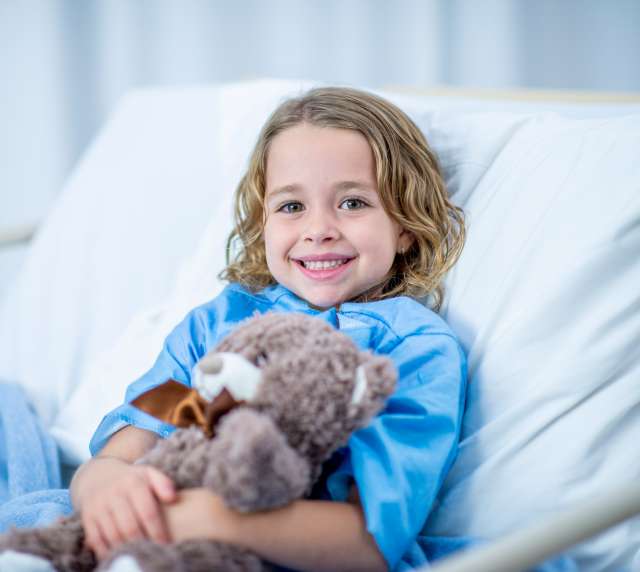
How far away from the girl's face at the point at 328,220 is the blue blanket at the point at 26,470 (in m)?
0.39

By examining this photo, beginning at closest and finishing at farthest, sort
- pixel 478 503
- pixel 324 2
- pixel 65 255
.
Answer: pixel 478 503
pixel 65 255
pixel 324 2

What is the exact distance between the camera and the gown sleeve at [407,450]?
0.69 meters

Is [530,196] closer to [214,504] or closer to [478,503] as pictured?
[478,503]

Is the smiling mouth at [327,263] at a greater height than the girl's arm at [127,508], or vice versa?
the smiling mouth at [327,263]

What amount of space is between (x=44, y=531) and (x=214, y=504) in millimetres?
158

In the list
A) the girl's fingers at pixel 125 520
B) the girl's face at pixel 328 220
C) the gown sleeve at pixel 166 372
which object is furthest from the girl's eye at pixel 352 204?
the girl's fingers at pixel 125 520

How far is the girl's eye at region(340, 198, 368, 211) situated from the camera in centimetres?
95

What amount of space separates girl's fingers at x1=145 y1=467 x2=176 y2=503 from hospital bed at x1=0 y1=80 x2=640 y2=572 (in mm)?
246

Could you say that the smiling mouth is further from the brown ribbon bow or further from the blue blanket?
the blue blanket

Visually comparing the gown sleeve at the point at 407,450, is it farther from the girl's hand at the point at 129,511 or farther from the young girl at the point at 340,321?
the girl's hand at the point at 129,511

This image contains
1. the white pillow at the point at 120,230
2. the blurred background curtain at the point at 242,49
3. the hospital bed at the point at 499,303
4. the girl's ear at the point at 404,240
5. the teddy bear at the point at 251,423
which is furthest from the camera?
the blurred background curtain at the point at 242,49

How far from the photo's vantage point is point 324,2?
226 centimetres

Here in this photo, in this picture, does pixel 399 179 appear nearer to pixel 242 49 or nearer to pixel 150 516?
pixel 150 516

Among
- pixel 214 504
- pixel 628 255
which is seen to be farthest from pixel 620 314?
pixel 214 504
